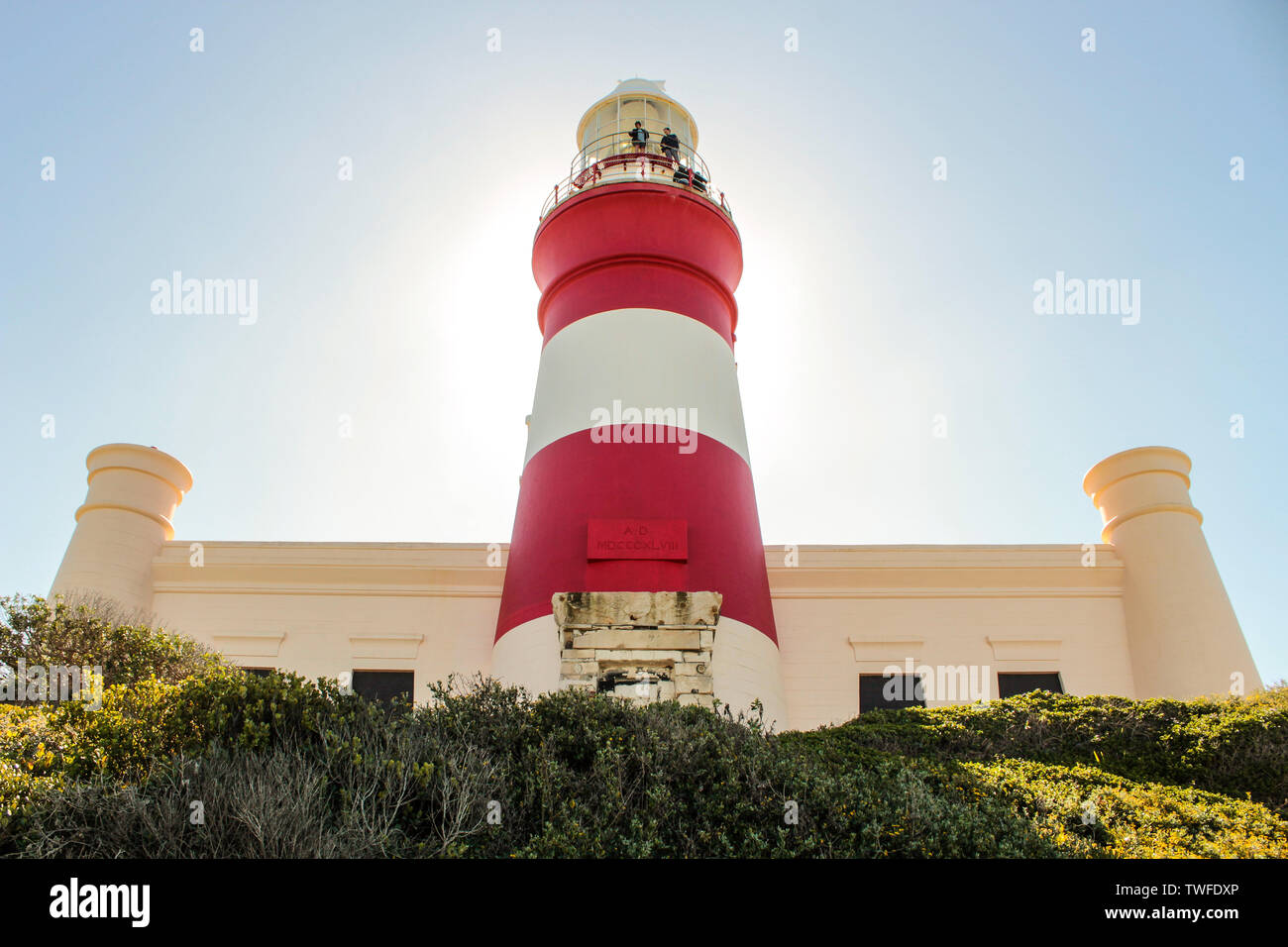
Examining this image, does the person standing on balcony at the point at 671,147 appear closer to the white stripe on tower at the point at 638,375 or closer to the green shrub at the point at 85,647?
the white stripe on tower at the point at 638,375

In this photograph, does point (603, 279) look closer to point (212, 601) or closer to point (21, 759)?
point (212, 601)

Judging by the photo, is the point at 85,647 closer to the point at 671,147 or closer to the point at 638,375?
the point at 638,375

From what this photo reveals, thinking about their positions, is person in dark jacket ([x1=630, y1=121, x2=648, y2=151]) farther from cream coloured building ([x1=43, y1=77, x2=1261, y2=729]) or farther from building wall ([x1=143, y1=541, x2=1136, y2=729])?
building wall ([x1=143, y1=541, x2=1136, y2=729])

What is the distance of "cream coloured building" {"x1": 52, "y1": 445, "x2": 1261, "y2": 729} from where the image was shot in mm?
13664

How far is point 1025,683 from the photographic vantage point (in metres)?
13.9

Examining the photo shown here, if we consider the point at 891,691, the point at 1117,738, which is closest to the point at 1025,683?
the point at 891,691

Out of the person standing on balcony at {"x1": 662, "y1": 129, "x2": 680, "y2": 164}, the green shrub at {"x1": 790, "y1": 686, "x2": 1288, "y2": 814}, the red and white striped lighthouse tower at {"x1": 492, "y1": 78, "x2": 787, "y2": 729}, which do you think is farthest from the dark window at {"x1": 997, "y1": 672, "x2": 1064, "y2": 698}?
the person standing on balcony at {"x1": 662, "y1": 129, "x2": 680, "y2": 164}

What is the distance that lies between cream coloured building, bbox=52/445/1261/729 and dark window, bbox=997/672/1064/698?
0.16ft

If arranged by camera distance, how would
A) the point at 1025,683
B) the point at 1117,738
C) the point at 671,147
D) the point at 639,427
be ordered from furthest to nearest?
the point at 671,147 < the point at 1025,683 < the point at 639,427 < the point at 1117,738

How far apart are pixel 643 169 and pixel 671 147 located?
1.09 metres

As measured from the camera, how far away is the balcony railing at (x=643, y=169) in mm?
13555

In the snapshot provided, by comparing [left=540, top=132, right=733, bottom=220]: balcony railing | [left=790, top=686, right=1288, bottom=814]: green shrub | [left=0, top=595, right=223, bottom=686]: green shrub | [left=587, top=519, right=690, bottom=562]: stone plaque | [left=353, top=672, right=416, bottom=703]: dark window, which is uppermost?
[left=540, top=132, right=733, bottom=220]: balcony railing
